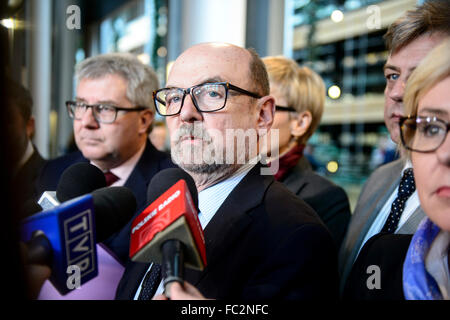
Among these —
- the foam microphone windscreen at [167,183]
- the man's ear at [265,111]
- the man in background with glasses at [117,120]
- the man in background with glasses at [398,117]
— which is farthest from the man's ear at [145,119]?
the man in background with glasses at [398,117]

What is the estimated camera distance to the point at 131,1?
3959 millimetres

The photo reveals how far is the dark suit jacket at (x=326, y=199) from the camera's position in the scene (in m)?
1.95

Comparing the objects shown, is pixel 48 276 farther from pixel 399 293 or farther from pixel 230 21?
pixel 230 21

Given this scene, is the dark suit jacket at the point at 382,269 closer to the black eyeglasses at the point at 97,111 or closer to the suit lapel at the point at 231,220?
the suit lapel at the point at 231,220

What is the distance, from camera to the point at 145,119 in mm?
1812

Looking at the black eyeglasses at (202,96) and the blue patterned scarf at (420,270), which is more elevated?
the black eyeglasses at (202,96)

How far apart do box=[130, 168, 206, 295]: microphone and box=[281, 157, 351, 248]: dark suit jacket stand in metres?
1.23

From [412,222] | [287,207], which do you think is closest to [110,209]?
[287,207]

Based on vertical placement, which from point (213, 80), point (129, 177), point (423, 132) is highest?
point (213, 80)

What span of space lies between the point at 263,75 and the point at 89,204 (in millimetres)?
763

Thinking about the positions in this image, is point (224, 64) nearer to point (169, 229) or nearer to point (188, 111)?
point (188, 111)

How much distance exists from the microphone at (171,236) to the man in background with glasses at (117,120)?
60 cm

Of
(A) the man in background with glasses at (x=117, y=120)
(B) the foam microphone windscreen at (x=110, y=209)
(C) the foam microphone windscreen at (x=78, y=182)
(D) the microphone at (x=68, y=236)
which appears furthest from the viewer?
(A) the man in background with glasses at (x=117, y=120)

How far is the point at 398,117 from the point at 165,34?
261 cm
